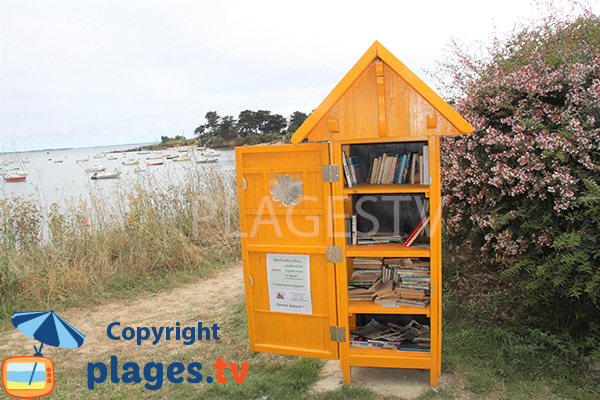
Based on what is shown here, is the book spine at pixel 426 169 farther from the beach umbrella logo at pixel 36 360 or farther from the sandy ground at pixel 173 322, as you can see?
the beach umbrella logo at pixel 36 360

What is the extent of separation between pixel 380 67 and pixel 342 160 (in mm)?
813

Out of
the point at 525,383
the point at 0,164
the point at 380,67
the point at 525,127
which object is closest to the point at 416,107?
the point at 380,67

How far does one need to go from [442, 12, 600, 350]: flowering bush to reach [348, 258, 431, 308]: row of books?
96 cm

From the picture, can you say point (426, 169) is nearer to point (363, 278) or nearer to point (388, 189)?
point (388, 189)

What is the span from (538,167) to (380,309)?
1.90 m

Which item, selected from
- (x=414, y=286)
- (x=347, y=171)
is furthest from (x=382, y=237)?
(x=347, y=171)

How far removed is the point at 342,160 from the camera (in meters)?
3.61

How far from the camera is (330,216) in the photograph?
3.59m

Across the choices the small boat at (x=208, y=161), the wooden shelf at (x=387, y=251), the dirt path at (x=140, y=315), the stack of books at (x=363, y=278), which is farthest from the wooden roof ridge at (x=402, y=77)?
the small boat at (x=208, y=161)

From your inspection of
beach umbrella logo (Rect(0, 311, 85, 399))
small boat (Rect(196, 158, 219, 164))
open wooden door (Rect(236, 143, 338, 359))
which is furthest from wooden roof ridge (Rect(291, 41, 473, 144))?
small boat (Rect(196, 158, 219, 164))

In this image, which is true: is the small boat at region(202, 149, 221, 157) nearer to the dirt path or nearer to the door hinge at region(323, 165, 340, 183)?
the dirt path

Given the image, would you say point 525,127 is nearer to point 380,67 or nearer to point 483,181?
point 483,181

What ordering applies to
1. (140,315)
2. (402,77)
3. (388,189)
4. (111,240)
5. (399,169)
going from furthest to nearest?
(111,240) → (140,315) → (399,169) → (388,189) → (402,77)

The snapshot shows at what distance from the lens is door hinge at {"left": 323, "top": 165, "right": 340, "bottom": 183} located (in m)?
3.52
